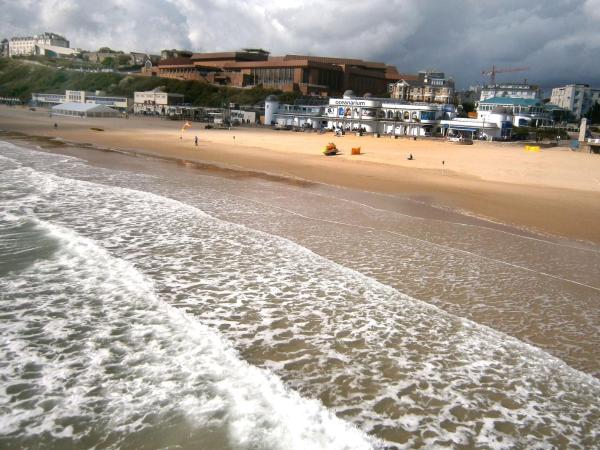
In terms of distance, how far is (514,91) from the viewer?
122500 mm


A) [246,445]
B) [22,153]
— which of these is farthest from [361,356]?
[22,153]

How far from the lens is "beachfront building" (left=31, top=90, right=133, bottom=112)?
101 m

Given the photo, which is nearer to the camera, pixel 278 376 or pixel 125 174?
pixel 278 376

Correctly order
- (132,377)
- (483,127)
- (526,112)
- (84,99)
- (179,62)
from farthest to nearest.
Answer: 1. (179,62)
2. (84,99)
3. (526,112)
4. (483,127)
5. (132,377)

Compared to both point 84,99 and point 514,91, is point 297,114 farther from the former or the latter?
point 514,91

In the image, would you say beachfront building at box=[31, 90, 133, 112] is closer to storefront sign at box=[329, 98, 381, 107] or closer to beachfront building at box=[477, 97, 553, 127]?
storefront sign at box=[329, 98, 381, 107]

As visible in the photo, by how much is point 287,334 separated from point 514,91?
133m

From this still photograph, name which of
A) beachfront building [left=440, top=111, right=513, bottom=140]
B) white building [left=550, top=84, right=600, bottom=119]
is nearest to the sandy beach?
beachfront building [left=440, top=111, right=513, bottom=140]

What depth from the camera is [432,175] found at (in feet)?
93.2

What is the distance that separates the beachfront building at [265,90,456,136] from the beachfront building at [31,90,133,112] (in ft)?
148

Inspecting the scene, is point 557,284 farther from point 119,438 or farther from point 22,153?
point 22,153

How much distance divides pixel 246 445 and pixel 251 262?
19.0 feet

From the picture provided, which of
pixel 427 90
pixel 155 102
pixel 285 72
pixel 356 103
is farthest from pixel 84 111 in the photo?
pixel 427 90

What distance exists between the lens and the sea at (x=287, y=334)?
5027 millimetres
